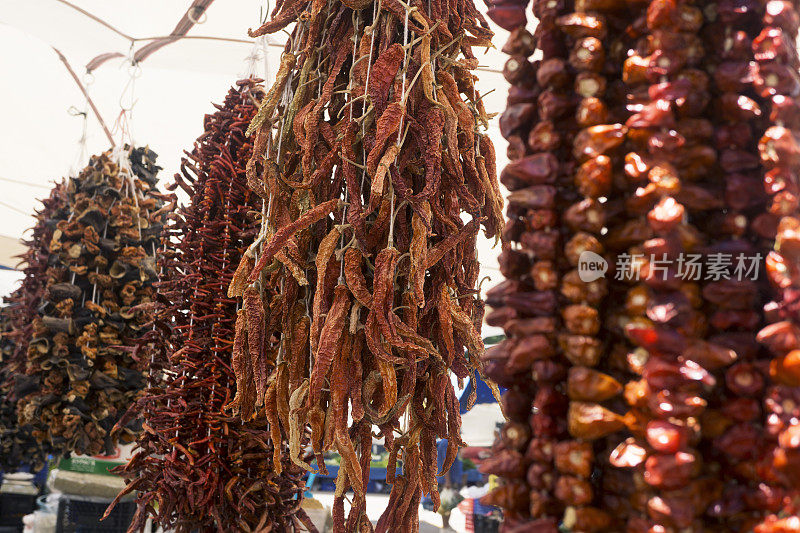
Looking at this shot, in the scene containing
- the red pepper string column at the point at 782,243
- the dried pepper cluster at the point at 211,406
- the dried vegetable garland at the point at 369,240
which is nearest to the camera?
the red pepper string column at the point at 782,243

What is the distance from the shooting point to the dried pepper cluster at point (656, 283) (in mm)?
455

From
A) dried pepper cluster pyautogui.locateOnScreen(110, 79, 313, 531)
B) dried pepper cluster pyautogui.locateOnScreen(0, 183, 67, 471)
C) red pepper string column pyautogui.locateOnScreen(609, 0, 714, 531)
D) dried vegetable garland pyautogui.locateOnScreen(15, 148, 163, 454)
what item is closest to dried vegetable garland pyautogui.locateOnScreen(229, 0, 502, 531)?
dried pepper cluster pyautogui.locateOnScreen(110, 79, 313, 531)

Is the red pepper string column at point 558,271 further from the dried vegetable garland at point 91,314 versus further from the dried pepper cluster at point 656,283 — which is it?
the dried vegetable garland at point 91,314

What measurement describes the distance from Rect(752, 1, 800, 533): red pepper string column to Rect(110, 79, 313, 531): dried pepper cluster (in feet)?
2.81

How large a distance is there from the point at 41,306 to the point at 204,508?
115cm

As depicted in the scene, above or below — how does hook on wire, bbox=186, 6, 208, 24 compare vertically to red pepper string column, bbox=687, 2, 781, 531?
above

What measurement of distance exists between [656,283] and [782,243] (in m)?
0.09

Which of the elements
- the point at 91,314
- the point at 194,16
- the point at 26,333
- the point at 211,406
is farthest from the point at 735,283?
the point at 26,333

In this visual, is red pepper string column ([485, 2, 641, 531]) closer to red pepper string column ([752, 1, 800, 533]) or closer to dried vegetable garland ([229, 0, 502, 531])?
red pepper string column ([752, 1, 800, 533])

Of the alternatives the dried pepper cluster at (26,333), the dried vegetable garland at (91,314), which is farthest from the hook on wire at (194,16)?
the dried pepper cluster at (26,333)

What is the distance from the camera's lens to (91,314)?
1933mm

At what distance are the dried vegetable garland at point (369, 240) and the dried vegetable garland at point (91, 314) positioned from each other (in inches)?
41.0

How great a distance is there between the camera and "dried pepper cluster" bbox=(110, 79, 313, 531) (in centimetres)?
117

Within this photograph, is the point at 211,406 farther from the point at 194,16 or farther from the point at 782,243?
the point at 194,16
